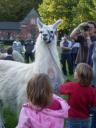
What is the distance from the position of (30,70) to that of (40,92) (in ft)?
14.6

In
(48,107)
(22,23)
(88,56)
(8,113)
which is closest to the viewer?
(48,107)

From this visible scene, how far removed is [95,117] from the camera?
6.35 metres

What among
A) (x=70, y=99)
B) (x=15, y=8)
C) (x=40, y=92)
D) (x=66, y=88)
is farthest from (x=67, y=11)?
(x=40, y=92)

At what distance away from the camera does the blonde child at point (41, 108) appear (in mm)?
4586

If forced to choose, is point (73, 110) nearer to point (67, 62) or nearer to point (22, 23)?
point (67, 62)

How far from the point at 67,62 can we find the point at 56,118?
16336 mm

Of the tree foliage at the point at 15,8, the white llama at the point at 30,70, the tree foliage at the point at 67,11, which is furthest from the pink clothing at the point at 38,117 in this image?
the tree foliage at the point at 15,8

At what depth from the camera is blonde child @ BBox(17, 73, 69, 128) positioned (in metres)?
4.59

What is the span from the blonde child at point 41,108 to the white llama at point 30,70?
377cm

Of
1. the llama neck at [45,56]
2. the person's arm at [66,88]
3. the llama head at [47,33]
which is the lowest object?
the person's arm at [66,88]

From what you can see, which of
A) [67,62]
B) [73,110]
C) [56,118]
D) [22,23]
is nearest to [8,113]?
[73,110]

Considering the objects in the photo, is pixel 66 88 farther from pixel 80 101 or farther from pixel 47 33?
pixel 47 33

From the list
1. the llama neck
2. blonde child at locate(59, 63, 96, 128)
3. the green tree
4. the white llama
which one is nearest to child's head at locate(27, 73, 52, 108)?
blonde child at locate(59, 63, 96, 128)

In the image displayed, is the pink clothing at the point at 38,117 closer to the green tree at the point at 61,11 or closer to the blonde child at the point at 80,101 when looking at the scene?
the blonde child at the point at 80,101
